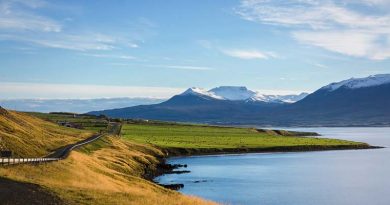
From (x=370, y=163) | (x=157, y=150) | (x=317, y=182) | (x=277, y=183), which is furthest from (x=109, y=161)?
(x=370, y=163)

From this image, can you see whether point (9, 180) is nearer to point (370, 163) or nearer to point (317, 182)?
point (317, 182)

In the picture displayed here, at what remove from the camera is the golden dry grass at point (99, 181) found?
163 ft

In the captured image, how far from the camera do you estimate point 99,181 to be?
70.1 meters

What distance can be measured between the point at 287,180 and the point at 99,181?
5151cm

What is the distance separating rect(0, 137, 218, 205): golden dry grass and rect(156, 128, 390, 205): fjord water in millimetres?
12878

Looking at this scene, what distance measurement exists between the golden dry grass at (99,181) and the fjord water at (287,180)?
1288 centimetres

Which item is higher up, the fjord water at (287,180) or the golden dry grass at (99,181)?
the golden dry grass at (99,181)

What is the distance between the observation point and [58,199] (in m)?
46.9

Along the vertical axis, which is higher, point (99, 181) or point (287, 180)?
point (99, 181)

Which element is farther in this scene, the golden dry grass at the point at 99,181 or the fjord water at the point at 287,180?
the fjord water at the point at 287,180

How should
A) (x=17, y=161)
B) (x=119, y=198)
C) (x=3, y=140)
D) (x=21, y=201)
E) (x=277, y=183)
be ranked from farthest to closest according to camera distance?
1. (x=277, y=183)
2. (x=3, y=140)
3. (x=17, y=161)
4. (x=119, y=198)
5. (x=21, y=201)

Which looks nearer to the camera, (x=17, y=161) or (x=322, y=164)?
(x=17, y=161)

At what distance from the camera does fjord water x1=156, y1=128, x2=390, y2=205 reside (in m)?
87.3

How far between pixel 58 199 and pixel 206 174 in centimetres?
7852
